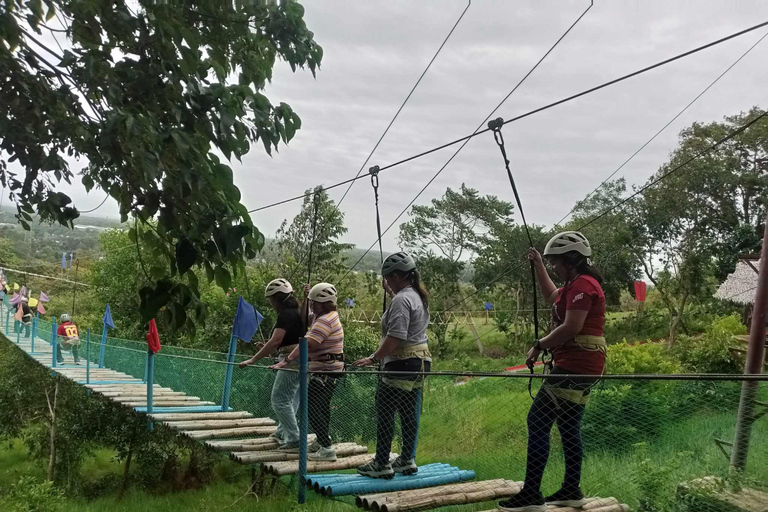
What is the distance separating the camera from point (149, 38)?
6.07 feet

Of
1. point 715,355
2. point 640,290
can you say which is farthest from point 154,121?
point 640,290

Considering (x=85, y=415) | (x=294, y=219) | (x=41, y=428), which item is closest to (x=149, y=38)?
(x=85, y=415)

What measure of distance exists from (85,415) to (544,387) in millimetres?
8854

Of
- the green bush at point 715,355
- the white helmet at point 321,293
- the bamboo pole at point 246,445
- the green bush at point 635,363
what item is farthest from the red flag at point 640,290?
the white helmet at point 321,293

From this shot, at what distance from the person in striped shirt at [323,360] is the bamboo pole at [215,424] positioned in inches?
35.1

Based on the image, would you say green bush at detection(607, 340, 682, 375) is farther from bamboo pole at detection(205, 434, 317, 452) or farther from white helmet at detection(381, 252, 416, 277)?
white helmet at detection(381, 252, 416, 277)

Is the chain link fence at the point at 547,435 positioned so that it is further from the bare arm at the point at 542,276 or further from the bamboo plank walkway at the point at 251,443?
the bare arm at the point at 542,276

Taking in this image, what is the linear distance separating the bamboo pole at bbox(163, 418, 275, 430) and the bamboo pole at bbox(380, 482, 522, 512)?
6.46 feet

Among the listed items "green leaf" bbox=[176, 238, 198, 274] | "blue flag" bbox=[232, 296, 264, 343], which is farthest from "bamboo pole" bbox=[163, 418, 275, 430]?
"green leaf" bbox=[176, 238, 198, 274]

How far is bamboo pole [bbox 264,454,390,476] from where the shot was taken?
3406 millimetres

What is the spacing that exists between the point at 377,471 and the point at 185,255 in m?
1.82

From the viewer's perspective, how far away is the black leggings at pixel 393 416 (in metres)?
3.02

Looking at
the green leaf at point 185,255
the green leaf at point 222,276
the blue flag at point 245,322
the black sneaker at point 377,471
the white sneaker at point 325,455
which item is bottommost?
the white sneaker at point 325,455

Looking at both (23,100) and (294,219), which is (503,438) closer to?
(23,100)
